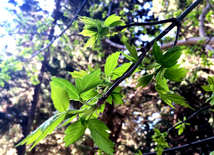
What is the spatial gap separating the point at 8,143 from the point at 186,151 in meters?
7.50

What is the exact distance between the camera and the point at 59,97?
378mm

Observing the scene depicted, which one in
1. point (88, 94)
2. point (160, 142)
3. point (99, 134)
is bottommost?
point (160, 142)

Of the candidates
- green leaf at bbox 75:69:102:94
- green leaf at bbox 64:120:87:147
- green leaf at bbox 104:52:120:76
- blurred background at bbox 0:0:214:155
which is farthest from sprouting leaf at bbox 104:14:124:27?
blurred background at bbox 0:0:214:155

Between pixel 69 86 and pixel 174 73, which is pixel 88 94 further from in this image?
pixel 174 73

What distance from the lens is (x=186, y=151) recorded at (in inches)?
231

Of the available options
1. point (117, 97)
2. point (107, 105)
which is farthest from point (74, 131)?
point (107, 105)

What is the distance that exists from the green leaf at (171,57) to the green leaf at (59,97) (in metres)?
0.30

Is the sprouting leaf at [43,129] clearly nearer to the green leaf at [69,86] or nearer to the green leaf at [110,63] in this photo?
the green leaf at [69,86]

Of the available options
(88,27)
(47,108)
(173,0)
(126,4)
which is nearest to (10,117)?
(47,108)

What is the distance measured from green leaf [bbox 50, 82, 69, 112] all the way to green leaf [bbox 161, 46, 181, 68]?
0.30 metres

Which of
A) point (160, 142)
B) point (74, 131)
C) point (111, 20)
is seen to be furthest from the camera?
point (160, 142)

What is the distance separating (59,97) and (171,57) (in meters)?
0.34

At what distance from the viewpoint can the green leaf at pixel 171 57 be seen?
450mm

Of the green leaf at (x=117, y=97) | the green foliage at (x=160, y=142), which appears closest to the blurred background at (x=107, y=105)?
the green foliage at (x=160, y=142)
